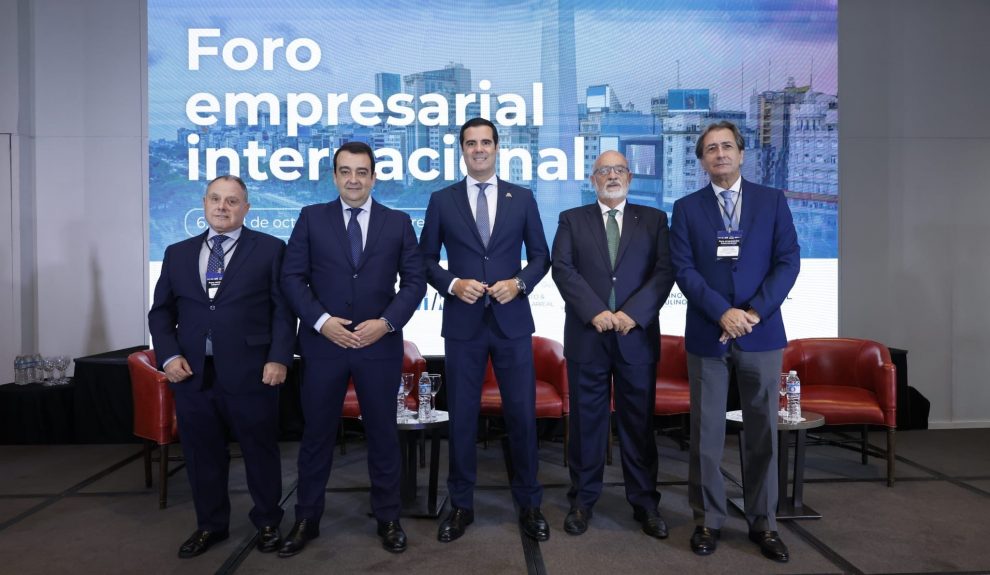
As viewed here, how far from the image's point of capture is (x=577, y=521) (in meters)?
3.25

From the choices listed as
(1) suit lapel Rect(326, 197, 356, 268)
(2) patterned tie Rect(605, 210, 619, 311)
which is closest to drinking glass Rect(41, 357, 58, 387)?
(1) suit lapel Rect(326, 197, 356, 268)

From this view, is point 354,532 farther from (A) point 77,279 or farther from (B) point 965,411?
(B) point 965,411

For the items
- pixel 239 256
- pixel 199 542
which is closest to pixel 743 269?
pixel 239 256

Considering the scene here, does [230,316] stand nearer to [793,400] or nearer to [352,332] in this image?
[352,332]

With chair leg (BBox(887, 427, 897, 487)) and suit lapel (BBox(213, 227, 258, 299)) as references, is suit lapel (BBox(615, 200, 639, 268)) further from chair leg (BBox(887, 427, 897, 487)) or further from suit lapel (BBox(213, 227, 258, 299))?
chair leg (BBox(887, 427, 897, 487))

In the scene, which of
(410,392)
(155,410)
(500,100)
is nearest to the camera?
(155,410)

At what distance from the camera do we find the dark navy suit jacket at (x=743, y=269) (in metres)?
2.95

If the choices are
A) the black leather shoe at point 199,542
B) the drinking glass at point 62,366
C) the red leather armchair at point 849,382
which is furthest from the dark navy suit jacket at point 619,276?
the drinking glass at point 62,366

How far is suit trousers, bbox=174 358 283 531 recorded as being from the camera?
2996mm

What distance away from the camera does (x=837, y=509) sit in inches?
143

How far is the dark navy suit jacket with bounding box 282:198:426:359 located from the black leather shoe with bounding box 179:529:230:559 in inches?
37.5

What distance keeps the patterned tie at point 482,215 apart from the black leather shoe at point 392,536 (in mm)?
1357

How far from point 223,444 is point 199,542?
44cm

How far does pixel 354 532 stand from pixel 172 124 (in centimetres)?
399
